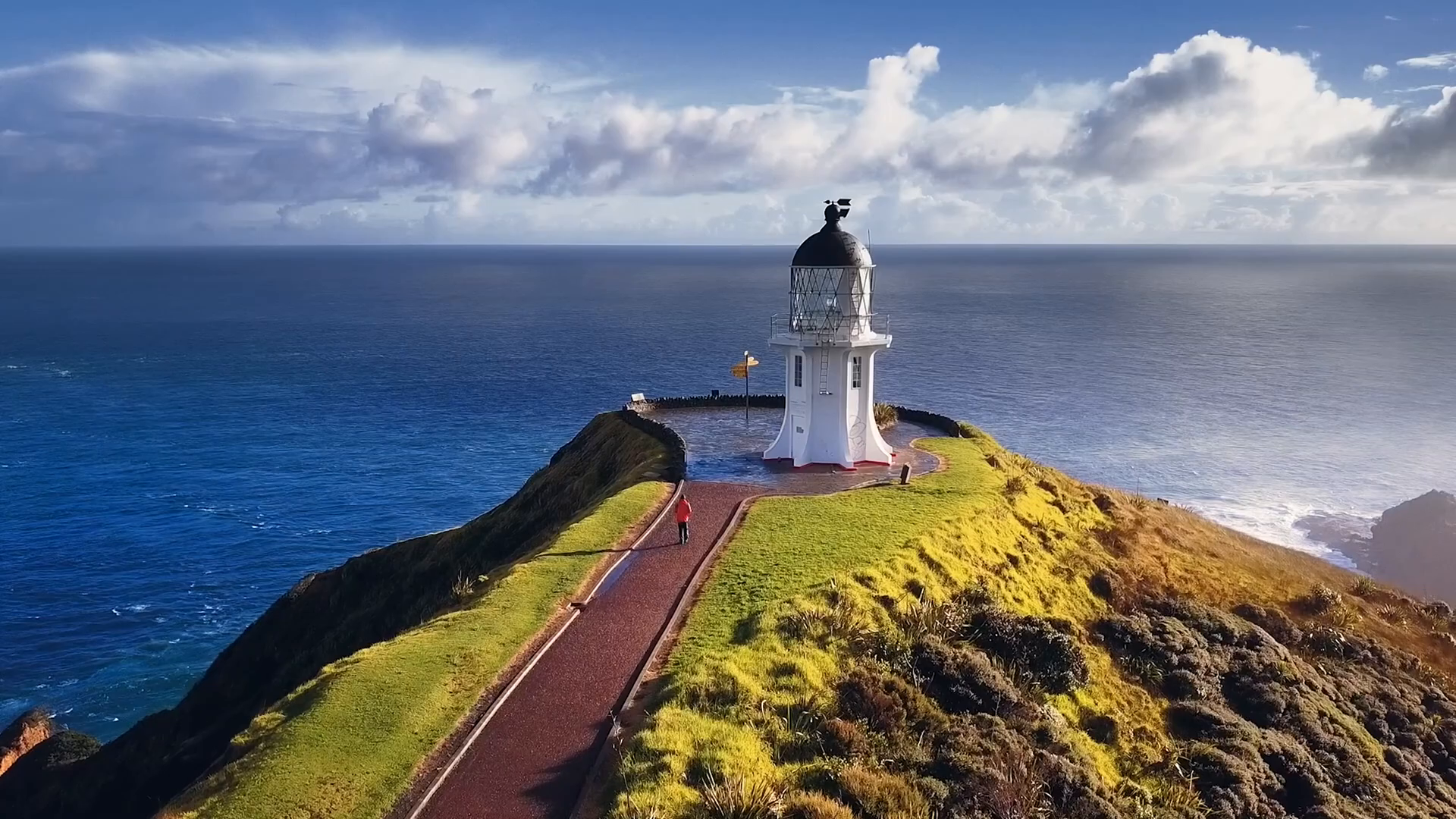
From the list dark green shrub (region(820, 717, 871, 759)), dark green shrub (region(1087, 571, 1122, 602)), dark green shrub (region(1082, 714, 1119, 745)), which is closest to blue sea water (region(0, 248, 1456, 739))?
dark green shrub (region(1087, 571, 1122, 602))

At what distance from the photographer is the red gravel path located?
47.6ft

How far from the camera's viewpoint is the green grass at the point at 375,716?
14680mm

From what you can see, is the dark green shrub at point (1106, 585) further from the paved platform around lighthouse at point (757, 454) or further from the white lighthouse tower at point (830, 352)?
the white lighthouse tower at point (830, 352)

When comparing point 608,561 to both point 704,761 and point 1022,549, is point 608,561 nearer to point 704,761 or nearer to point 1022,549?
point 704,761

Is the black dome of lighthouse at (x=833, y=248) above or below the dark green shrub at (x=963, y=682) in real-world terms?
above

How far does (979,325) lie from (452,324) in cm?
8265

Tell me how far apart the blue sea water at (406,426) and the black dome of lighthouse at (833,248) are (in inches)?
1134

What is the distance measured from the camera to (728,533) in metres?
26.5

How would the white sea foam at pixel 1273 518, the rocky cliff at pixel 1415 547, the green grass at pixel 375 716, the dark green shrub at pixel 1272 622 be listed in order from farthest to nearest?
A: the white sea foam at pixel 1273 518 → the rocky cliff at pixel 1415 547 → the dark green shrub at pixel 1272 622 → the green grass at pixel 375 716

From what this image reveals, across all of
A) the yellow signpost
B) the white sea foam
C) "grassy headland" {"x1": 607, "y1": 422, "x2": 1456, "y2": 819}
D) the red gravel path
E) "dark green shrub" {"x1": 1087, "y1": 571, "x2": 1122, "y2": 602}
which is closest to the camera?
the red gravel path

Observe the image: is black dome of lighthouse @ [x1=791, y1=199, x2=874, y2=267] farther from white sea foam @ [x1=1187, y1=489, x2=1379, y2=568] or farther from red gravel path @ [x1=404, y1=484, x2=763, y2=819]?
white sea foam @ [x1=1187, y1=489, x2=1379, y2=568]

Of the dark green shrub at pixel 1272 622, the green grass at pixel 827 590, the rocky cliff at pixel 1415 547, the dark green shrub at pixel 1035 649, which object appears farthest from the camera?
the rocky cliff at pixel 1415 547

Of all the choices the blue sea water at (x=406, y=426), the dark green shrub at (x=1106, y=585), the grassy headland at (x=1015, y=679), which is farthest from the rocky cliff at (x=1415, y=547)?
the dark green shrub at (x=1106, y=585)

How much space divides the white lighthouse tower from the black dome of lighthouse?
0.03 m
